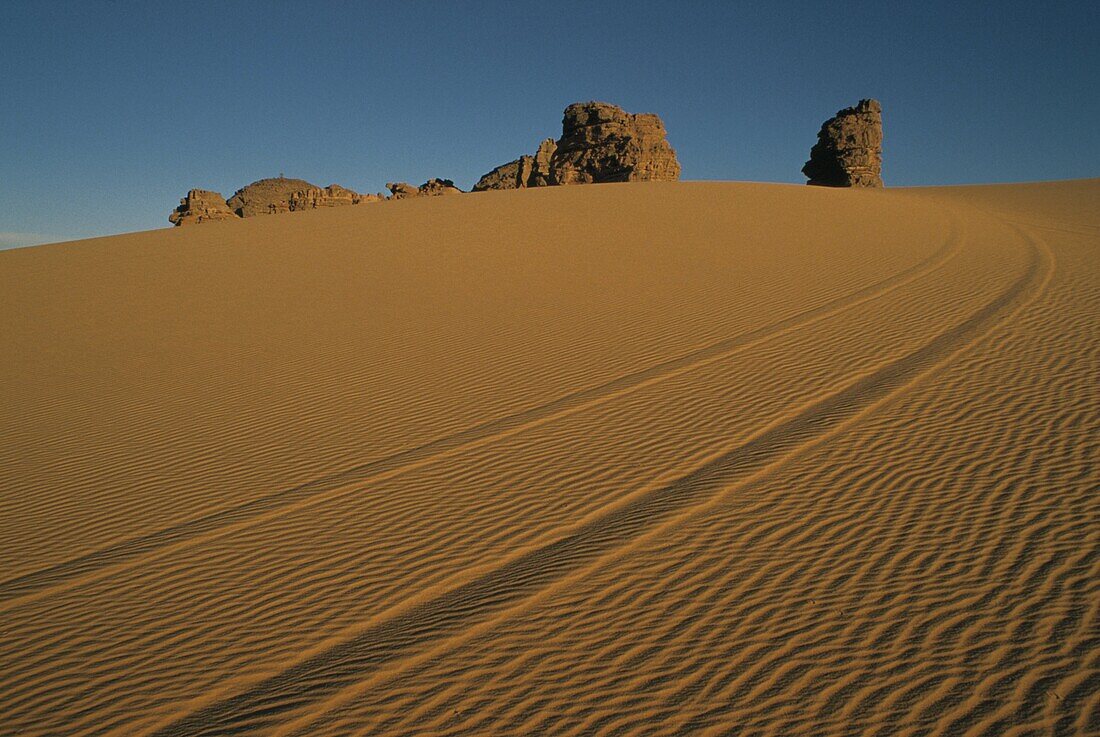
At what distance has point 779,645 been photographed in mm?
3615

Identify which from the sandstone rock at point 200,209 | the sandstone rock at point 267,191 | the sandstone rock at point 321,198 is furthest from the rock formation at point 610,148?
the sandstone rock at point 267,191

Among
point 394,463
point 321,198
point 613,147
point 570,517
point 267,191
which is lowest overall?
point 570,517

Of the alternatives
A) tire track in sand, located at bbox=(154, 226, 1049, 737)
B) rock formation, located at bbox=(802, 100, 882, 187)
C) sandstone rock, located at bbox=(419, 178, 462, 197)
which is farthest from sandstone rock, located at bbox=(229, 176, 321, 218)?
tire track in sand, located at bbox=(154, 226, 1049, 737)

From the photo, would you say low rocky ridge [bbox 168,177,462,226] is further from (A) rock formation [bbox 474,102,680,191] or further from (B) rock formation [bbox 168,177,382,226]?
(A) rock formation [bbox 474,102,680,191]

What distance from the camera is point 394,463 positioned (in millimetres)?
6410

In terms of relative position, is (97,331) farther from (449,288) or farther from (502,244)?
(502,244)

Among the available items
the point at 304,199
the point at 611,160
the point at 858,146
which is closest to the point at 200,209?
the point at 304,199

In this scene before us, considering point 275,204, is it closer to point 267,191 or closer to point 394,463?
point 267,191

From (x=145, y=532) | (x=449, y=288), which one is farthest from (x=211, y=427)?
(x=449, y=288)

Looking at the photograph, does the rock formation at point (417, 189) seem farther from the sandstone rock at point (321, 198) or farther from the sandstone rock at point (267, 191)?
the sandstone rock at point (267, 191)

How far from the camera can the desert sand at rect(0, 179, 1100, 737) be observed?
11.1ft

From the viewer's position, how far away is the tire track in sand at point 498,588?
3.40 m

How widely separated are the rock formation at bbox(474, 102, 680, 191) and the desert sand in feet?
84.2

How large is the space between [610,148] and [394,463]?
1334 inches
